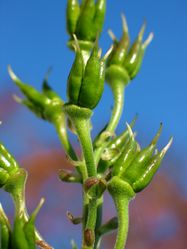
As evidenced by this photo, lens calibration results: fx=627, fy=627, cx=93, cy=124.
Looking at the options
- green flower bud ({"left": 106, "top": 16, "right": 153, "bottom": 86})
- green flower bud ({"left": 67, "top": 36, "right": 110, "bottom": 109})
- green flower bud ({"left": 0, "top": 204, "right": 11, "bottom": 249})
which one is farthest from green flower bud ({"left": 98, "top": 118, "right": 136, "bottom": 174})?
green flower bud ({"left": 0, "top": 204, "right": 11, "bottom": 249})

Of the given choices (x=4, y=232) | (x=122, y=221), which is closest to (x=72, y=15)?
(x=122, y=221)

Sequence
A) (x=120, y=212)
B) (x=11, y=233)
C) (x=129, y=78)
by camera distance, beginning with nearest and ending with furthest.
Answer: (x=11, y=233) → (x=120, y=212) → (x=129, y=78)

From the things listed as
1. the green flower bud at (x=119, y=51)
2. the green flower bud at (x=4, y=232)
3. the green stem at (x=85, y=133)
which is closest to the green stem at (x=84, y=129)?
the green stem at (x=85, y=133)

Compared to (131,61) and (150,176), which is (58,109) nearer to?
(131,61)

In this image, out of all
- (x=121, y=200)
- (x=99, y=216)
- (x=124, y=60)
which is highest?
(x=124, y=60)

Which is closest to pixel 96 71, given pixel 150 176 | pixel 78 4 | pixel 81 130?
pixel 81 130

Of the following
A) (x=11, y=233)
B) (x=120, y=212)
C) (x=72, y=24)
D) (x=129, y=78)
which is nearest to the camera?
(x=11, y=233)

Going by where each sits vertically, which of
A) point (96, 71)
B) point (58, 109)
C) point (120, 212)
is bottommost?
point (120, 212)

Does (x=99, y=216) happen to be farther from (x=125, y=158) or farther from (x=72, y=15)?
(x=72, y=15)

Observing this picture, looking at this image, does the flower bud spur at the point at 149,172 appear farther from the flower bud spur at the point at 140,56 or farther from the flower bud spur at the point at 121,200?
the flower bud spur at the point at 140,56
